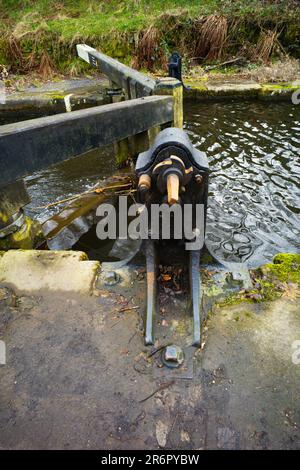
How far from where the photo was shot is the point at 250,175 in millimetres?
5148

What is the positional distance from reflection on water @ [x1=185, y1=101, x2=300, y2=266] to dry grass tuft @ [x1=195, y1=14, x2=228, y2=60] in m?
Answer: 2.88

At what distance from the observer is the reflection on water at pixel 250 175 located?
3930mm

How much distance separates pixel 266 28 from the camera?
954cm

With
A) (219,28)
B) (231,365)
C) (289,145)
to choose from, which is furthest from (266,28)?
(231,365)

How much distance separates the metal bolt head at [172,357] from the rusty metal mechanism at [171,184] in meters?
→ 0.12

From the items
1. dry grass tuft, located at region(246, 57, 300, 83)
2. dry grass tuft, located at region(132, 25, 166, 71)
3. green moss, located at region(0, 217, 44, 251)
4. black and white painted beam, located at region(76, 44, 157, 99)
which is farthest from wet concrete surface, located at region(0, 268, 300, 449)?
dry grass tuft, located at region(132, 25, 166, 71)

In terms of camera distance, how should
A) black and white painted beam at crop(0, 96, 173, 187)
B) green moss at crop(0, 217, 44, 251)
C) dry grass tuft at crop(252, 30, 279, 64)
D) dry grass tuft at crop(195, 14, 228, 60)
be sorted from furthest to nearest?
dry grass tuft at crop(195, 14, 228, 60) < dry grass tuft at crop(252, 30, 279, 64) < green moss at crop(0, 217, 44, 251) < black and white painted beam at crop(0, 96, 173, 187)

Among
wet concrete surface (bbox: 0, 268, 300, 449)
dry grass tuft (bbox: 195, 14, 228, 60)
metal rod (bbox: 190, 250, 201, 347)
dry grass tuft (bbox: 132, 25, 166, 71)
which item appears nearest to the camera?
wet concrete surface (bbox: 0, 268, 300, 449)

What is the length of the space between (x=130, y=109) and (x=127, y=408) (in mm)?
2558

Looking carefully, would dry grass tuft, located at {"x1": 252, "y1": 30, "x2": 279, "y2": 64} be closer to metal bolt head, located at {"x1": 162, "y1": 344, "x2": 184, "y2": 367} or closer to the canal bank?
the canal bank

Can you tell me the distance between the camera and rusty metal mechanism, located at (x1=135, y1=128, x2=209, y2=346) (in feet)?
6.64

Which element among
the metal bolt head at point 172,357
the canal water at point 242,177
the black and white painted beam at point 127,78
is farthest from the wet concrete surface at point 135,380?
the black and white painted beam at point 127,78

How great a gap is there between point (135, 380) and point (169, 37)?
1041 cm

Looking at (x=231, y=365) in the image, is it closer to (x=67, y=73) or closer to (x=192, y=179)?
(x=192, y=179)
